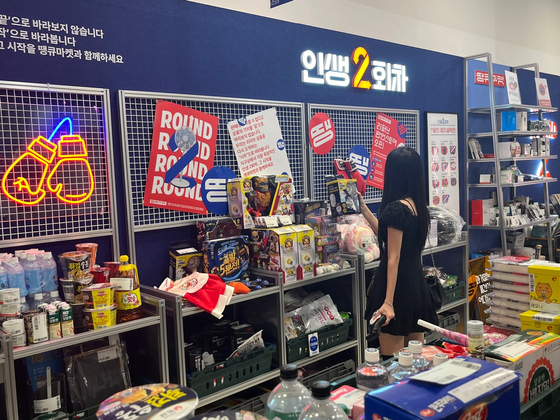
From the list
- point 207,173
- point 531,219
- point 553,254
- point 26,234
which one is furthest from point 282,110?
point 553,254

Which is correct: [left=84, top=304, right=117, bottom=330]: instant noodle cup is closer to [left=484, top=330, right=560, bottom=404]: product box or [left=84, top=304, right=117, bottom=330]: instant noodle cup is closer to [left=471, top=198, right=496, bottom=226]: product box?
[left=484, top=330, right=560, bottom=404]: product box

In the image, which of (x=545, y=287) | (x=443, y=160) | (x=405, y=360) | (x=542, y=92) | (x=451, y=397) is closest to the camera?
(x=451, y=397)

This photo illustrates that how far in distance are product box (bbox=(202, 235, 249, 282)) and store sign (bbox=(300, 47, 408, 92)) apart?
153 centimetres

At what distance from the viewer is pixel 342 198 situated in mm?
3443

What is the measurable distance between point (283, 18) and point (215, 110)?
0.97 m

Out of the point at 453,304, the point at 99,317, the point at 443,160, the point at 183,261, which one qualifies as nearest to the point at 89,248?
the point at 99,317

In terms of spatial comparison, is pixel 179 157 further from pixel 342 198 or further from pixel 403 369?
pixel 403 369

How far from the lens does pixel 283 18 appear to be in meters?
3.69

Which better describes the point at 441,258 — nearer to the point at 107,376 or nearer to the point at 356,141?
the point at 356,141

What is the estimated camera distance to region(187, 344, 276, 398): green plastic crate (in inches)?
101

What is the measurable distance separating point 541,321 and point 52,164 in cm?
245

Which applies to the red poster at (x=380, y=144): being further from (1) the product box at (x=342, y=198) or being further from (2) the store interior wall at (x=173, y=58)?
(1) the product box at (x=342, y=198)

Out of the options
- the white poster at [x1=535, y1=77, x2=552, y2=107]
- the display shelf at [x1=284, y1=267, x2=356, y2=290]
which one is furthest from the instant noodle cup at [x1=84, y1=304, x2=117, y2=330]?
the white poster at [x1=535, y1=77, x2=552, y2=107]

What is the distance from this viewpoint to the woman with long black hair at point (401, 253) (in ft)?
8.92
